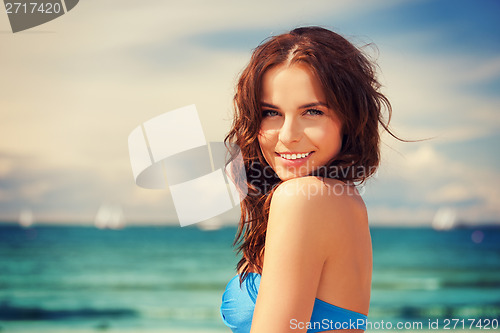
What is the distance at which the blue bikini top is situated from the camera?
1.68 meters

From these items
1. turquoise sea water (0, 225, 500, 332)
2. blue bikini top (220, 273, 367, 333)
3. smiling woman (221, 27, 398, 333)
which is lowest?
turquoise sea water (0, 225, 500, 332)

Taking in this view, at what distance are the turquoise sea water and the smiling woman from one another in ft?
37.6

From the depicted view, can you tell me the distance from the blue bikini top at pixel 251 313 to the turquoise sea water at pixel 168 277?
11402 mm

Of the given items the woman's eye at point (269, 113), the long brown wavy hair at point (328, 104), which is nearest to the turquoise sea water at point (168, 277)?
the long brown wavy hair at point (328, 104)

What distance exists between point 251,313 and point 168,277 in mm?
18941

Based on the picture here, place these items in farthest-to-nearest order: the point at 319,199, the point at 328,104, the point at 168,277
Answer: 1. the point at 168,277
2. the point at 328,104
3. the point at 319,199

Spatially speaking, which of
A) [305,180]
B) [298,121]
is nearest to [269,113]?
[298,121]

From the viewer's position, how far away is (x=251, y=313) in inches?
69.6

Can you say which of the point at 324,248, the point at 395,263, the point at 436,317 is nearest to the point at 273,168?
the point at 324,248

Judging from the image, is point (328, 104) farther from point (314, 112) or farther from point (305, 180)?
point (305, 180)

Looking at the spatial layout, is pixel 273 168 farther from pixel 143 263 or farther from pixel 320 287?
pixel 143 263

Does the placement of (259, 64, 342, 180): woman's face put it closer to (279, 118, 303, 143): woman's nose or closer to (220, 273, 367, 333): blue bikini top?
(279, 118, 303, 143): woman's nose

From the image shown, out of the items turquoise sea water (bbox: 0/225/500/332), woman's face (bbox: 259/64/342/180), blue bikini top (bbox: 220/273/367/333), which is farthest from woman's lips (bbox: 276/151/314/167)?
A: turquoise sea water (bbox: 0/225/500/332)

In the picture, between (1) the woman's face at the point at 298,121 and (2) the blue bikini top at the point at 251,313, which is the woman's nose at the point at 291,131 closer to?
(1) the woman's face at the point at 298,121
